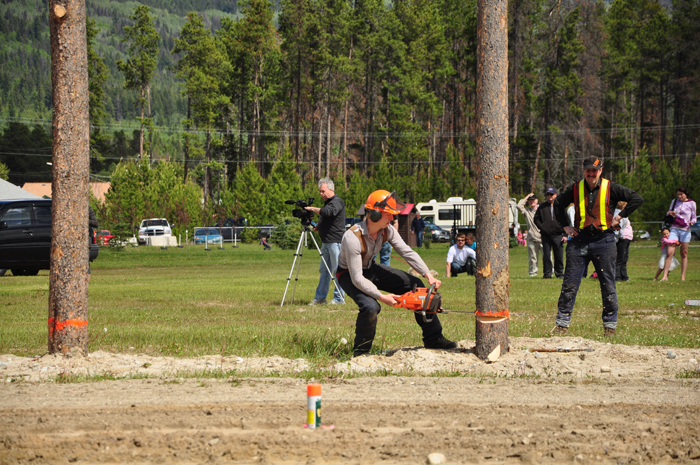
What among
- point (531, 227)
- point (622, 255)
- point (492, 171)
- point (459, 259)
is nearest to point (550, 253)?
point (531, 227)

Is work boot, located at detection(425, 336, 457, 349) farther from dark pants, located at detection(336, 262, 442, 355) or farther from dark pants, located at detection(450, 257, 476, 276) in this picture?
dark pants, located at detection(450, 257, 476, 276)

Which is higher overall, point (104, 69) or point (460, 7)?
point (460, 7)

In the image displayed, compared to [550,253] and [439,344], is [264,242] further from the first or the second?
[439,344]

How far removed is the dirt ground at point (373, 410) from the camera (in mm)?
4562

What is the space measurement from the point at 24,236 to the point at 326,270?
35.1 feet

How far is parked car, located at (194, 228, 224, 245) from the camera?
47.6m

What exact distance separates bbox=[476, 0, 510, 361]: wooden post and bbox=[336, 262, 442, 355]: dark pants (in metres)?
0.76

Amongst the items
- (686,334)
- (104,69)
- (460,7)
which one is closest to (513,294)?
(686,334)

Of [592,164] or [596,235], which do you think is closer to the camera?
[592,164]

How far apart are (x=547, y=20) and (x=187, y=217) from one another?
122ft

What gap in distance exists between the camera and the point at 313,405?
4.93 meters

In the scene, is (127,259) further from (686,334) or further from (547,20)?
(547,20)

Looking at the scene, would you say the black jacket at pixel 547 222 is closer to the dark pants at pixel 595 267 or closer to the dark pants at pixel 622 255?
the dark pants at pixel 622 255

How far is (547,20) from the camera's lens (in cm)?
6375
